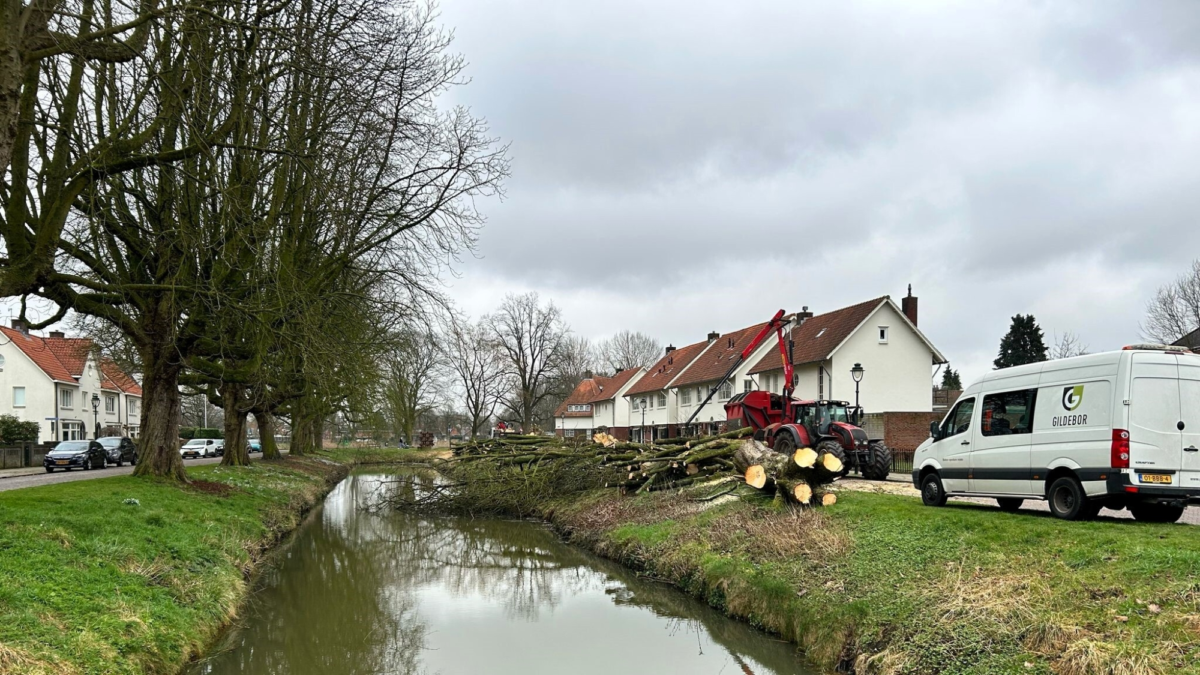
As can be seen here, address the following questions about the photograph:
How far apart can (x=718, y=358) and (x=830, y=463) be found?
3901 centimetres

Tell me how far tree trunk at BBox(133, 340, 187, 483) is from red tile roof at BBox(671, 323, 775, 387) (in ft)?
111

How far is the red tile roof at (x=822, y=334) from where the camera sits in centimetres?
3925

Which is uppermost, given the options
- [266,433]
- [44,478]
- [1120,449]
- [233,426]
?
[1120,449]

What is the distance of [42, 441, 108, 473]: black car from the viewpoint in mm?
33969

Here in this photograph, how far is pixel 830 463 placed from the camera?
13.8 meters

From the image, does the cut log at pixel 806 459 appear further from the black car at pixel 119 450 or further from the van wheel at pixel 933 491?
the black car at pixel 119 450

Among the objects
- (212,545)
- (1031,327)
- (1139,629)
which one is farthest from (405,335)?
(1031,327)

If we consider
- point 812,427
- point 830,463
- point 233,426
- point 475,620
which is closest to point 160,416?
point 475,620

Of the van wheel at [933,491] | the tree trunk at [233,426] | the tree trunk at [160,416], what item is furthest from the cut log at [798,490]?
the tree trunk at [233,426]

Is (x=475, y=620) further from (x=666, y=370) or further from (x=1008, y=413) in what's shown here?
(x=666, y=370)

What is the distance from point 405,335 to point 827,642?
1717 centimetres

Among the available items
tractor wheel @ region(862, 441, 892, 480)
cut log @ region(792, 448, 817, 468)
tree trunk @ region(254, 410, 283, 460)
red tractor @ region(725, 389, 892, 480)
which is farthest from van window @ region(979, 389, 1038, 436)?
tree trunk @ region(254, 410, 283, 460)

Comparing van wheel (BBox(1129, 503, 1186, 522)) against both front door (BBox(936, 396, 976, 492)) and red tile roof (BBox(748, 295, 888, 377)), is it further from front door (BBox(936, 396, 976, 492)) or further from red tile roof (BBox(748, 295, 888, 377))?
red tile roof (BBox(748, 295, 888, 377))

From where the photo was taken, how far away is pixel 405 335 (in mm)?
23969
